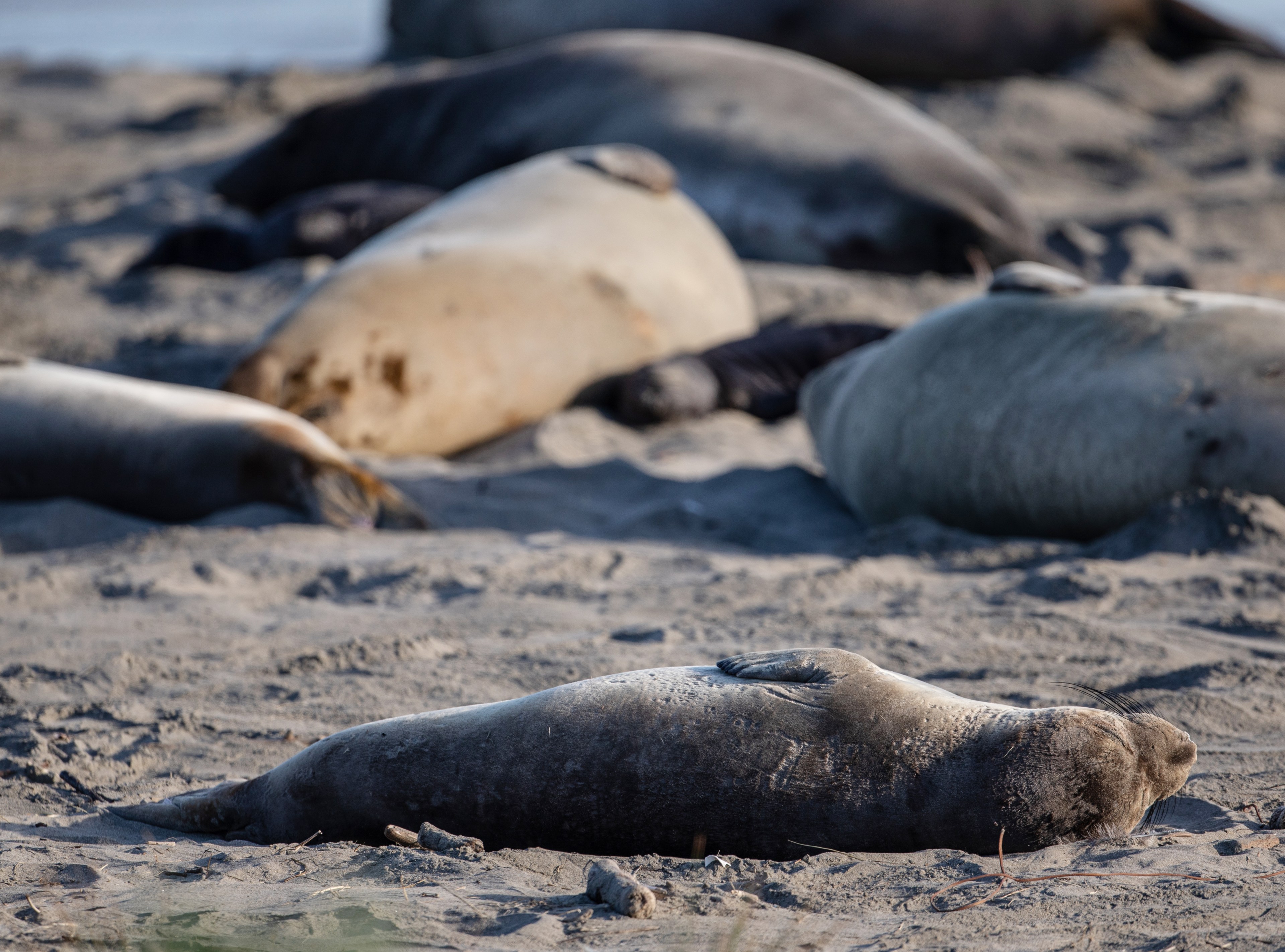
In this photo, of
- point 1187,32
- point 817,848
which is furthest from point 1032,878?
point 1187,32

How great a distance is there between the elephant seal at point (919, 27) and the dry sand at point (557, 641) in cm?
370

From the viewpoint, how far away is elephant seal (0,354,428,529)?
4.02 meters

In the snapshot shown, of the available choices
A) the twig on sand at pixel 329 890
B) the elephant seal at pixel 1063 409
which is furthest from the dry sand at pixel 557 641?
the elephant seal at pixel 1063 409

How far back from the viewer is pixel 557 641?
9.57 ft

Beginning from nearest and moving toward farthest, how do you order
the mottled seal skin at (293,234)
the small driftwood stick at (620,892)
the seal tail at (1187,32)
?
the small driftwood stick at (620,892) < the mottled seal skin at (293,234) < the seal tail at (1187,32)

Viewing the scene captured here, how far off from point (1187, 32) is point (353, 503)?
9395 mm

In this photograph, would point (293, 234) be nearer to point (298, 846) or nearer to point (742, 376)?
point (742, 376)

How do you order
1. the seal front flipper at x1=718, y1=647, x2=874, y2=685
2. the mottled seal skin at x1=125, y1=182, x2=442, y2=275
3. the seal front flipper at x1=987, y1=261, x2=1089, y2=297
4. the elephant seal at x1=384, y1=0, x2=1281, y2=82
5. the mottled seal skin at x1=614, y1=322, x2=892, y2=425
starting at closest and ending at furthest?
the seal front flipper at x1=718, y1=647, x2=874, y2=685 < the seal front flipper at x1=987, y1=261, x2=1089, y2=297 < the mottled seal skin at x1=614, y1=322, x2=892, y2=425 < the mottled seal skin at x1=125, y1=182, x2=442, y2=275 < the elephant seal at x1=384, y1=0, x2=1281, y2=82

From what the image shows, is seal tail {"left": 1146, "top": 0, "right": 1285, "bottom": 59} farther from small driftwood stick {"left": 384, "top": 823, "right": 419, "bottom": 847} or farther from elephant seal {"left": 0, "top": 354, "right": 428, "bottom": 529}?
small driftwood stick {"left": 384, "top": 823, "right": 419, "bottom": 847}

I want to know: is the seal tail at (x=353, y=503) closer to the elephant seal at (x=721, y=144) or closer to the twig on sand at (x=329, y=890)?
the twig on sand at (x=329, y=890)

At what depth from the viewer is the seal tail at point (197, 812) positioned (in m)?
2.06

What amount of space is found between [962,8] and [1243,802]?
893 centimetres

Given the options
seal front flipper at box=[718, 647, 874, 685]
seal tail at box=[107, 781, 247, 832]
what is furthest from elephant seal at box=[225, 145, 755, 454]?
seal front flipper at box=[718, 647, 874, 685]

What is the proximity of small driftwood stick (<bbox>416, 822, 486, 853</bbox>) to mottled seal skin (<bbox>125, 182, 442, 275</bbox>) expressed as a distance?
554 centimetres
